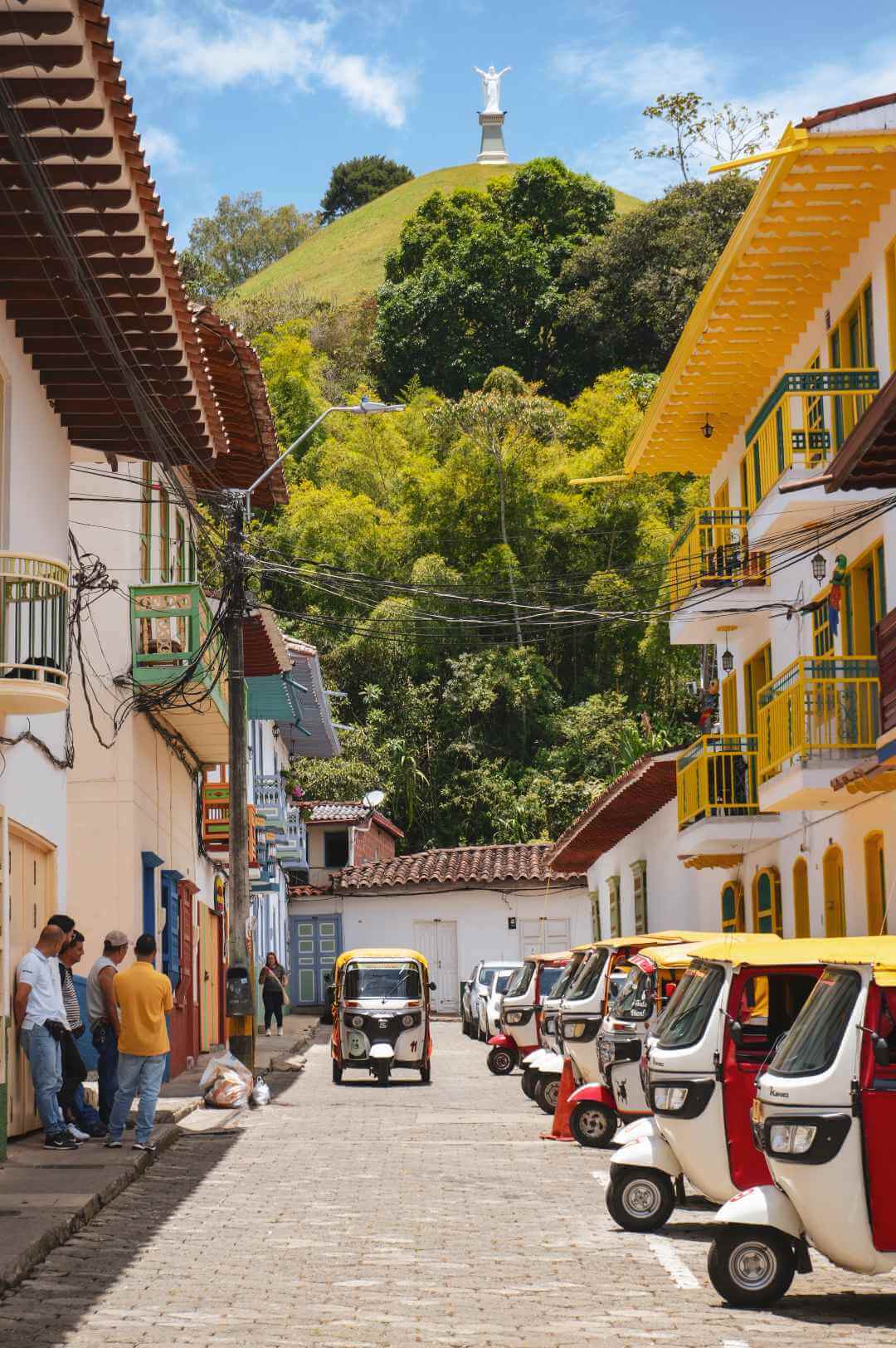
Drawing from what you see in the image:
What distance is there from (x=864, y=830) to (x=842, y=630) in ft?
8.95

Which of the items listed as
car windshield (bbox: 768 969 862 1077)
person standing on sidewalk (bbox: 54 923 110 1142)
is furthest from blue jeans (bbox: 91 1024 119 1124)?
car windshield (bbox: 768 969 862 1077)

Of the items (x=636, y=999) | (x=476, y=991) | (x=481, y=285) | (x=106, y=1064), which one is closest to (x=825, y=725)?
(x=636, y=999)

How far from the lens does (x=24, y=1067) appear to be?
1548 centimetres

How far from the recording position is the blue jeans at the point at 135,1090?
48.8 feet

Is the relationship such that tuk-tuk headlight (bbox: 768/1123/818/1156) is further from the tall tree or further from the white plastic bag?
the tall tree

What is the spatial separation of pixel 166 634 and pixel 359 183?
413 ft

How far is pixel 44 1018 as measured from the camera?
14.3 m

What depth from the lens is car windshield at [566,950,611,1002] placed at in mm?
18619

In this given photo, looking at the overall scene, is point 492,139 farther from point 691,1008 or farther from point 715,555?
point 691,1008

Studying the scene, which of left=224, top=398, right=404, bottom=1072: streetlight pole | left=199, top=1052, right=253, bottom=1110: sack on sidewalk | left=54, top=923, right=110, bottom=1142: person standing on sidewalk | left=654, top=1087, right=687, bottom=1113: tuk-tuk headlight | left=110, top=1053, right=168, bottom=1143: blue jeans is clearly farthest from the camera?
left=224, top=398, right=404, bottom=1072: streetlight pole

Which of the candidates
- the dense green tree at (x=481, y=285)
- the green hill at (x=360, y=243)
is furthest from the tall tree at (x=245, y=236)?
the dense green tree at (x=481, y=285)

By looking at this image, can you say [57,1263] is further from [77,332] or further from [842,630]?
[842,630]

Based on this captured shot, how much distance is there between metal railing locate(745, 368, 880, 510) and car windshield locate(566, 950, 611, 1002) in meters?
6.39

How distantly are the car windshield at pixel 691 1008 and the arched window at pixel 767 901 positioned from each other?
14069 millimetres
